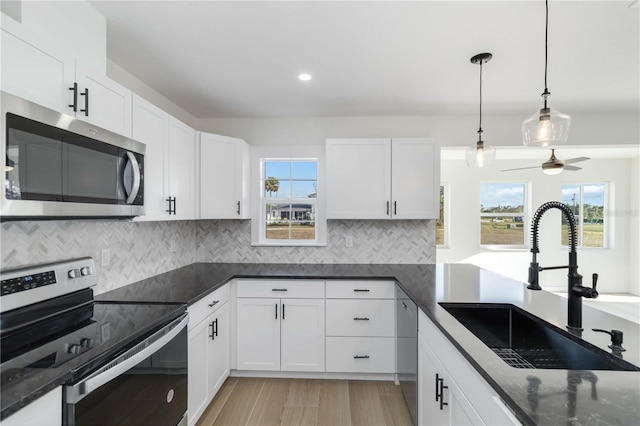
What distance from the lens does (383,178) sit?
9.43 feet

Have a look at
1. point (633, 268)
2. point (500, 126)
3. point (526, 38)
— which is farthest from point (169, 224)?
point (633, 268)

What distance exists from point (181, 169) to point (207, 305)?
109 cm

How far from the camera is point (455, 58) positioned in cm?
199

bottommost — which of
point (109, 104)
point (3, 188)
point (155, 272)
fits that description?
point (155, 272)

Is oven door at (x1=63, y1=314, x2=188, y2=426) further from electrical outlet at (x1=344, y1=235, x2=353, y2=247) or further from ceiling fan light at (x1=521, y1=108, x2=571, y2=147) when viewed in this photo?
ceiling fan light at (x1=521, y1=108, x2=571, y2=147)

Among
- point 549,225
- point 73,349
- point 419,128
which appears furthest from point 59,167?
point 549,225

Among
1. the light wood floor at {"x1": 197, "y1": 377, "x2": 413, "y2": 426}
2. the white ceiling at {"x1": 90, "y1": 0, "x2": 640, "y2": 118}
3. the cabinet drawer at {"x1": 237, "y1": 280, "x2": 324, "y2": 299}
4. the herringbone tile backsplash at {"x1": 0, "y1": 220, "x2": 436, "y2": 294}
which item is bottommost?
the light wood floor at {"x1": 197, "y1": 377, "x2": 413, "y2": 426}

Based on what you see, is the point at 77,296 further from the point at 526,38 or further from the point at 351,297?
the point at 526,38

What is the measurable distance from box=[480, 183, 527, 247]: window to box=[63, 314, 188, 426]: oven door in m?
5.86

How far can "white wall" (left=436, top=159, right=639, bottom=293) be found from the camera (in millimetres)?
5582

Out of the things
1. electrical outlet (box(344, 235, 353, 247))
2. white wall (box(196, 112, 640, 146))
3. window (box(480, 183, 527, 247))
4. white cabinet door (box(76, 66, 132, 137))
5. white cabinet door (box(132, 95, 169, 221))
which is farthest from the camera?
window (box(480, 183, 527, 247))

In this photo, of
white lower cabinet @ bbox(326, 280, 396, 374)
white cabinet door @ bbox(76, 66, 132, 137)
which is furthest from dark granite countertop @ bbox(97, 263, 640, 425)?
white cabinet door @ bbox(76, 66, 132, 137)

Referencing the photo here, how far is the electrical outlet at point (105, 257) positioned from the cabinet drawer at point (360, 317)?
5.51ft

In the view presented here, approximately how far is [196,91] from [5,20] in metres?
1.59
